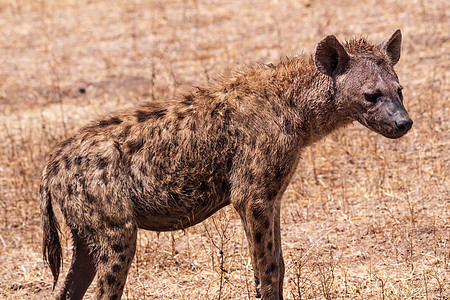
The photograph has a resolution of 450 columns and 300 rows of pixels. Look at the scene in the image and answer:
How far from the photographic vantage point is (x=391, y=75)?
13.7 feet

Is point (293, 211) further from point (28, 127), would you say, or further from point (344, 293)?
point (28, 127)

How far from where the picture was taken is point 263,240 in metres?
4.27

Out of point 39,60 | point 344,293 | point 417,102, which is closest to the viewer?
point 344,293

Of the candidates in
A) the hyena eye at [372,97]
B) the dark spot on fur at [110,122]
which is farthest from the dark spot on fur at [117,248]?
the hyena eye at [372,97]

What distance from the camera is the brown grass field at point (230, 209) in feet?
17.2

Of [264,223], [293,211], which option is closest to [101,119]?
[264,223]

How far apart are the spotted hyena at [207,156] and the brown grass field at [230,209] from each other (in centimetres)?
61

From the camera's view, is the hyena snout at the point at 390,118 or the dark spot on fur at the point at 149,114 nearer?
the hyena snout at the point at 390,118

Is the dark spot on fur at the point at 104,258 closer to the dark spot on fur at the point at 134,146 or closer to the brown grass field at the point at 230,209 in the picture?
the dark spot on fur at the point at 134,146

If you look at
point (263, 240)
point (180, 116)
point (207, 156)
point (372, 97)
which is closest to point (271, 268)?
point (263, 240)

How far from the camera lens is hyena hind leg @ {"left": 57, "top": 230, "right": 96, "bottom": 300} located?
A: 4.43m

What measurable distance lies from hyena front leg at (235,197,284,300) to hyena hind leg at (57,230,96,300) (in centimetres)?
101

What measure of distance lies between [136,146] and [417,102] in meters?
4.72

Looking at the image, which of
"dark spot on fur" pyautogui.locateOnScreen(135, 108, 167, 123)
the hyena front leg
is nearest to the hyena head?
the hyena front leg
